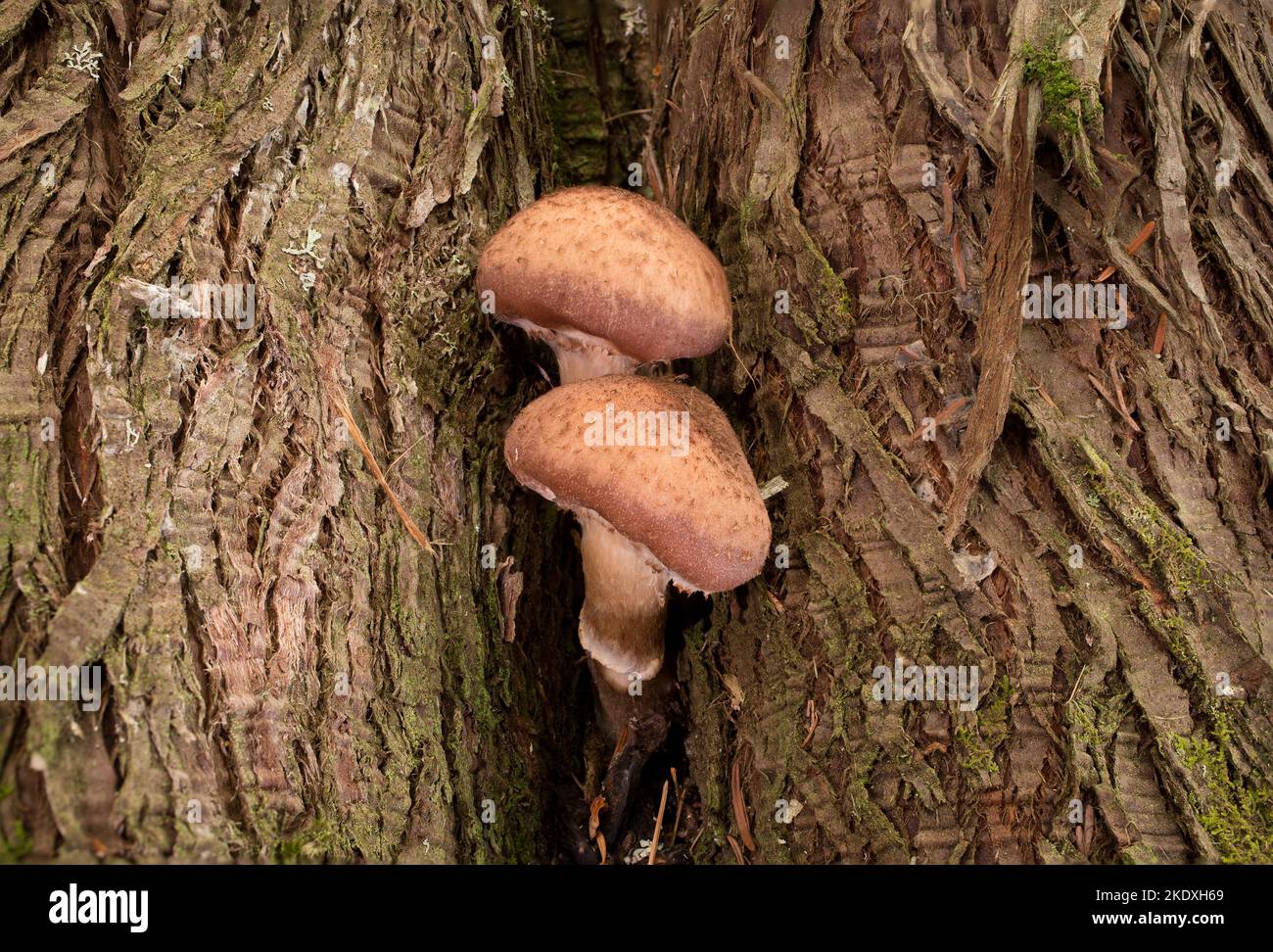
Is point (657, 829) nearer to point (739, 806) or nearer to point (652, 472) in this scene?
point (739, 806)

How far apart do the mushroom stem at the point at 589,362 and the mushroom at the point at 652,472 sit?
270 millimetres

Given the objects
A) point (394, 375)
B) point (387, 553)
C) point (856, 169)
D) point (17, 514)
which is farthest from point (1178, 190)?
point (17, 514)

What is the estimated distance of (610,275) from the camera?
3098mm

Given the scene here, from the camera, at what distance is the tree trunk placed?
2795mm

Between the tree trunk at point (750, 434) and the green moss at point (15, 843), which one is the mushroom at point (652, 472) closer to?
the tree trunk at point (750, 434)

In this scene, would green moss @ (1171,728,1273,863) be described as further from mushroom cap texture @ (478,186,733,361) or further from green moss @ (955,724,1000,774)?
mushroom cap texture @ (478,186,733,361)

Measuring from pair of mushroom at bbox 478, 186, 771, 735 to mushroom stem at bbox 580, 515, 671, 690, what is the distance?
0.04 meters

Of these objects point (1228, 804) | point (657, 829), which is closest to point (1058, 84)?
point (1228, 804)

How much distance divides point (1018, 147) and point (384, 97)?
2.45 metres

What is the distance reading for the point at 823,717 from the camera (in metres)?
3.26

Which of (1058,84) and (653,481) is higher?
(1058,84)

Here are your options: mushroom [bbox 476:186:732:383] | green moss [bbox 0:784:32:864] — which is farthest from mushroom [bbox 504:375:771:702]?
green moss [bbox 0:784:32:864]

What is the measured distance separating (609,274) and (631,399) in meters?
0.47
